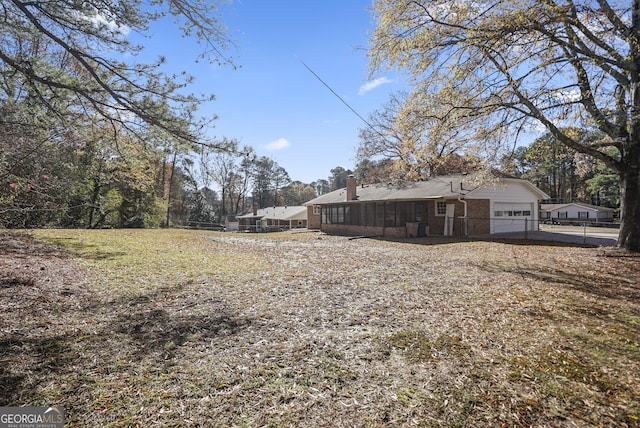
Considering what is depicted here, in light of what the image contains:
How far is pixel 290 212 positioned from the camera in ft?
120

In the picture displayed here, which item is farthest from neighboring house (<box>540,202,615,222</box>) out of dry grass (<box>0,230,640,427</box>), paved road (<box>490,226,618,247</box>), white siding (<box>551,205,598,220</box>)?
dry grass (<box>0,230,640,427</box>)

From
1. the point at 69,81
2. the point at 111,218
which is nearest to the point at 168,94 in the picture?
the point at 69,81

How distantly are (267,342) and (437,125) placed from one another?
8.37m

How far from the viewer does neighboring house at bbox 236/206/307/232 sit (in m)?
35.7

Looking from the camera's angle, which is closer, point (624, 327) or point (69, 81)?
point (624, 327)

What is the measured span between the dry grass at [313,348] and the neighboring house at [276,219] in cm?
2671

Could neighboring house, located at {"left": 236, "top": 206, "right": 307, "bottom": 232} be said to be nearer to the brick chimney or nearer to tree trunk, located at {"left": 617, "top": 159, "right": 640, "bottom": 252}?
the brick chimney

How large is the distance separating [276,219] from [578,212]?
38.3 m

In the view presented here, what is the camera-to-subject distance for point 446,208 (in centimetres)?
1703

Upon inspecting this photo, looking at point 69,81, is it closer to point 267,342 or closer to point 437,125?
point 267,342

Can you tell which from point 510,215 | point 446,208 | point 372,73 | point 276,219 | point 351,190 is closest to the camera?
point 372,73

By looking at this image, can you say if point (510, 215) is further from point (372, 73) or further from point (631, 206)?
point (372, 73)

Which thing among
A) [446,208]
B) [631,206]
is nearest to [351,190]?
[446,208]

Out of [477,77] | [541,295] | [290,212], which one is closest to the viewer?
[541,295]
